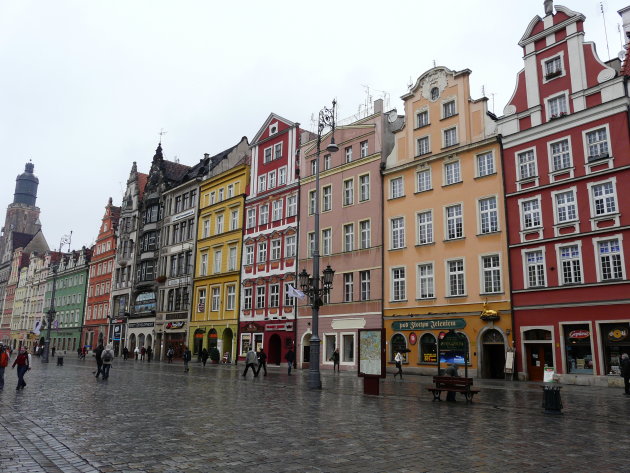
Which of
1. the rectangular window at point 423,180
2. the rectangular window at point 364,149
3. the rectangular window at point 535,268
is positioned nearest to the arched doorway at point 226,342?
the rectangular window at point 364,149

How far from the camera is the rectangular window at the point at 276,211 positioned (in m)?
46.3

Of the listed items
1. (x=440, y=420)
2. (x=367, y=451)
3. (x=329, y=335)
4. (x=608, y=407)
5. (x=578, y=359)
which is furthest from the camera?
(x=329, y=335)

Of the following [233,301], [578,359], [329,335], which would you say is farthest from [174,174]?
[578,359]

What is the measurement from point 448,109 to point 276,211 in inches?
699

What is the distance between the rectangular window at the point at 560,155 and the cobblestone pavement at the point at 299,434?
47.2 ft

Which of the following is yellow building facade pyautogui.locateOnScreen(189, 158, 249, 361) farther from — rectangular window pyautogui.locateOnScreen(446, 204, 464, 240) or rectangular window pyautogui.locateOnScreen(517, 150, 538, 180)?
rectangular window pyautogui.locateOnScreen(517, 150, 538, 180)

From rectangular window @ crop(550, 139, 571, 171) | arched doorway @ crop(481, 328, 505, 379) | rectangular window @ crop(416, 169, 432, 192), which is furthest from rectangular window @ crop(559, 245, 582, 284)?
rectangular window @ crop(416, 169, 432, 192)

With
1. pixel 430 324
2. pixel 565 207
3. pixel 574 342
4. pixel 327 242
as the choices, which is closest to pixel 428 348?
pixel 430 324

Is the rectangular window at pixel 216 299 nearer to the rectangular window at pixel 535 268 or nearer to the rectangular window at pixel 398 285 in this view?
the rectangular window at pixel 398 285

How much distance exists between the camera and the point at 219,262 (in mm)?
52156

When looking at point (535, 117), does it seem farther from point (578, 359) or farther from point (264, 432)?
point (264, 432)

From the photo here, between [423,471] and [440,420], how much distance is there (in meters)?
5.60

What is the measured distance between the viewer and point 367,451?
9023 mm

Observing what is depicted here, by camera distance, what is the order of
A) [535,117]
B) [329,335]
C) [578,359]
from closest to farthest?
[578,359] < [535,117] < [329,335]
